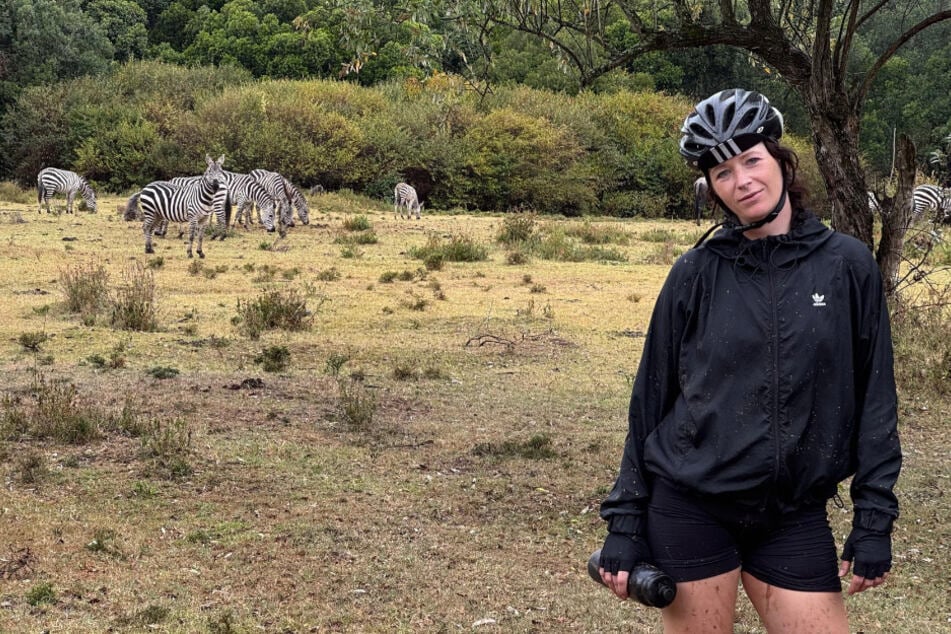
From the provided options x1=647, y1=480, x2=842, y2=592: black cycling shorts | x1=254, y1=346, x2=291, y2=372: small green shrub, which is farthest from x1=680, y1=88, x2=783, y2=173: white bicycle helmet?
x1=254, y1=346, x2=291, y2=372: small green shrub

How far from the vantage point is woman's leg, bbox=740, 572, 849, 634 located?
2.43 meters

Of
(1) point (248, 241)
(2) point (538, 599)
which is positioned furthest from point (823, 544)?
A: (1) point (248, 241)

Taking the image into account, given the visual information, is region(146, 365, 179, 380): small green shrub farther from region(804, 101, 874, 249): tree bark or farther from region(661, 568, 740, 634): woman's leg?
region(661, 568, 740, 634): woman's leg

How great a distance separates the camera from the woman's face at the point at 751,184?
261 centimetres

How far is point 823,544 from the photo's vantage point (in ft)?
8.13

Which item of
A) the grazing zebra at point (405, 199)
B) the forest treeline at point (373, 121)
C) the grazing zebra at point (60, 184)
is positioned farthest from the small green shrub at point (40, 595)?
the forest treeline at point (373, 121)

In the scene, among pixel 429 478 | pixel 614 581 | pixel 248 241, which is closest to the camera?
pixel 614 581

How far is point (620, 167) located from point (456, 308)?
3261 cm

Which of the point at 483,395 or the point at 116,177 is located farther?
the point at 116,177

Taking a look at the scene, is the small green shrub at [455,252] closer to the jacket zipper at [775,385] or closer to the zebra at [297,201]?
the zebra at [297,201]

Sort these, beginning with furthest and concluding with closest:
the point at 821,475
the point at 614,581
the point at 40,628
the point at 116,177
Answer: the point at 116,177
the point at 40,628
the point at 614,581
the point at 821,475

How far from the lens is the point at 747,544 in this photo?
2566 millimetres

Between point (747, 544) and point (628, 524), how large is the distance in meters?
0.28

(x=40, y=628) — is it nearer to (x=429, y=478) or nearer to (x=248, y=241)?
(x=429, y=478)
